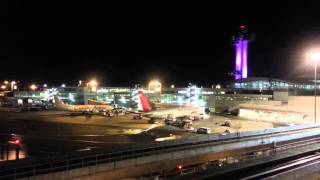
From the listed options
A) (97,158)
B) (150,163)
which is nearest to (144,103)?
(150,163)

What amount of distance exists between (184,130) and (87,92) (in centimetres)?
8232

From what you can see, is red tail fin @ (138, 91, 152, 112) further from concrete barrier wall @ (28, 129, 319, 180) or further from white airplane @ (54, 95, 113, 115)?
concrete barrier wall @ (28, 129, 319, 180)

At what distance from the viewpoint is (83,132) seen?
62.1 metres

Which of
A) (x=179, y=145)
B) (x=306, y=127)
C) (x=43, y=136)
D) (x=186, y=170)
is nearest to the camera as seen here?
(x=186, y=170)

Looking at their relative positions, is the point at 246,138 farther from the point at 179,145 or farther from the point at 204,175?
the point at 204,175

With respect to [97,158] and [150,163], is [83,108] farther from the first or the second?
[97,158]

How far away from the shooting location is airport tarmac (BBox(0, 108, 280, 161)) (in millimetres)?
48500

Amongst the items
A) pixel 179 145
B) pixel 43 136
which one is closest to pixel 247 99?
pixel 43 136

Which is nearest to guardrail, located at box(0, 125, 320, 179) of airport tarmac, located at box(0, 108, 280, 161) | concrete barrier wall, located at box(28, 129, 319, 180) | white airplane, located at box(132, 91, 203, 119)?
concrete barrier wall, located at box(28, 129, 319, 180)

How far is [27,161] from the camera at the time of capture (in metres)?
25.5

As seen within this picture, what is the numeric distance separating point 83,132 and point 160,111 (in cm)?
2604

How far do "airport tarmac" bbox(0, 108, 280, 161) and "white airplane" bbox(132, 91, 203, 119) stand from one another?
3959mm

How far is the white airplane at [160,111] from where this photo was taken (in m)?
84.0

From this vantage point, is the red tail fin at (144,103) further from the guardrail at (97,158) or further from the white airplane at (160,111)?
the guardrail at (97,158)
